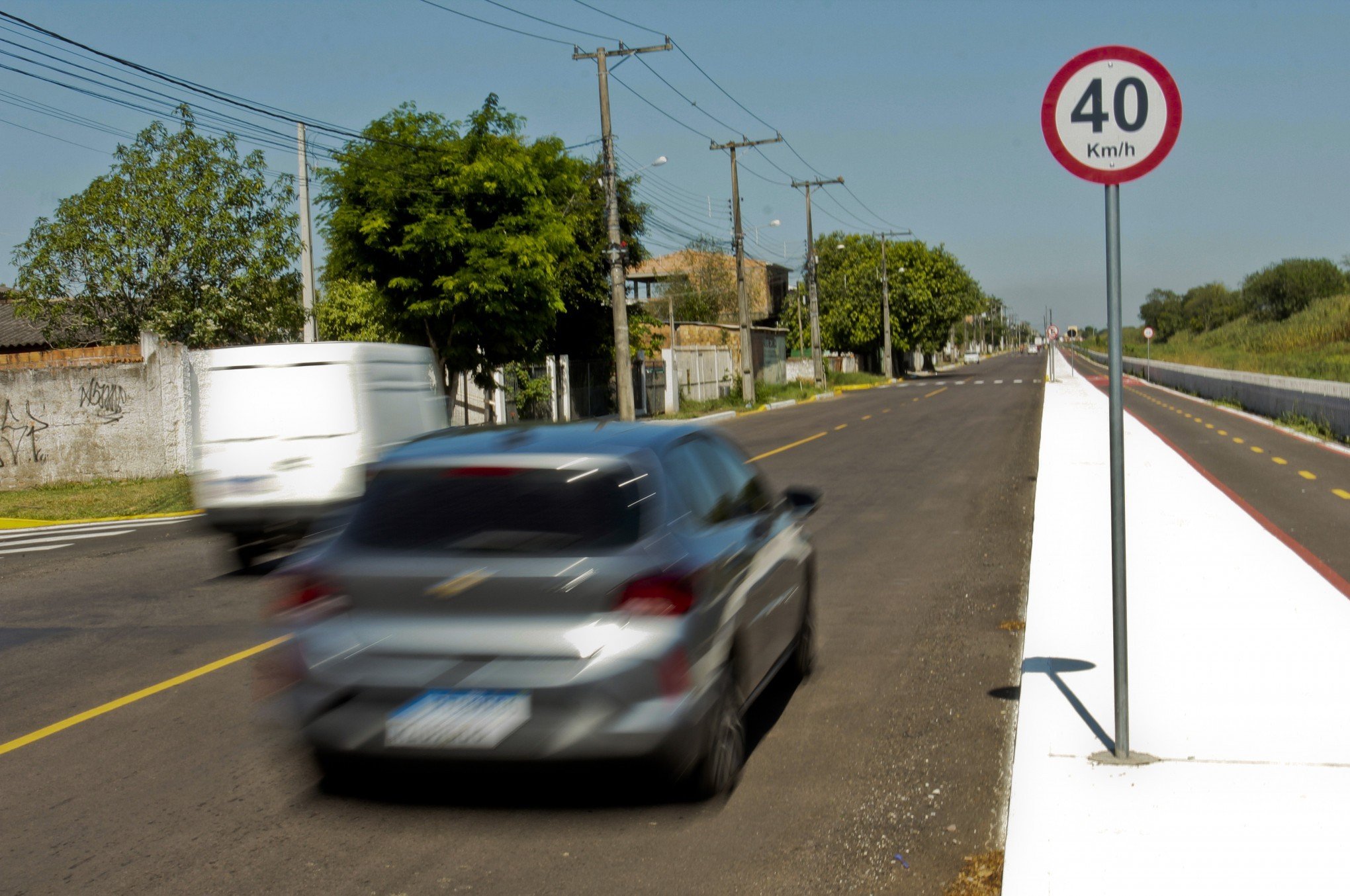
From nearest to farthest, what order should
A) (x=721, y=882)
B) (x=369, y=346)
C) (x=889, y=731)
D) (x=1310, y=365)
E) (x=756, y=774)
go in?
(x=721, y=882) < (x=756, y=774) < (x=889, y=731) < (x=369, y=346) < (x=1310, y=365)

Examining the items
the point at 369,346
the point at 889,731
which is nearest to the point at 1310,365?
the point at 369,346

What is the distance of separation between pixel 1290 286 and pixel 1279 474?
367 ft

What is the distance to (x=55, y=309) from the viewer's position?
25797 millimetres

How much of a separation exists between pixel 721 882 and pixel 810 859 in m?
0.38

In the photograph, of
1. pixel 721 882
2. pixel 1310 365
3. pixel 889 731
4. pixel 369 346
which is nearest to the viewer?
pixel 721 882

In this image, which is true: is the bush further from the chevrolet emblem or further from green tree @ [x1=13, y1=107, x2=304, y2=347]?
the chevrolet emblem

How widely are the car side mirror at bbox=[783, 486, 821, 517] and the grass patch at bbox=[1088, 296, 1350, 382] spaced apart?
31651mm

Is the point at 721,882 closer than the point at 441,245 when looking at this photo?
Yes

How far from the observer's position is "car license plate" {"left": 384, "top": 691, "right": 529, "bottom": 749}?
4.35m

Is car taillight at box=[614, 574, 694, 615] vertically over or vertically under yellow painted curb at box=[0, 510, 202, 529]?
over

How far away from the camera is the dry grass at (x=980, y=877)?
156 inches

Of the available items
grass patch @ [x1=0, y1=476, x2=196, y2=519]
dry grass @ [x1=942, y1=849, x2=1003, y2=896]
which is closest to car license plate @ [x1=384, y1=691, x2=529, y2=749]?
dry grass @ [x1=942, y1=849, x2=1003, y2=896]

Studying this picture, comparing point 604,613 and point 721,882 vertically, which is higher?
point 604,613

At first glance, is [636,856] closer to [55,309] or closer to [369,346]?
[369,346]
